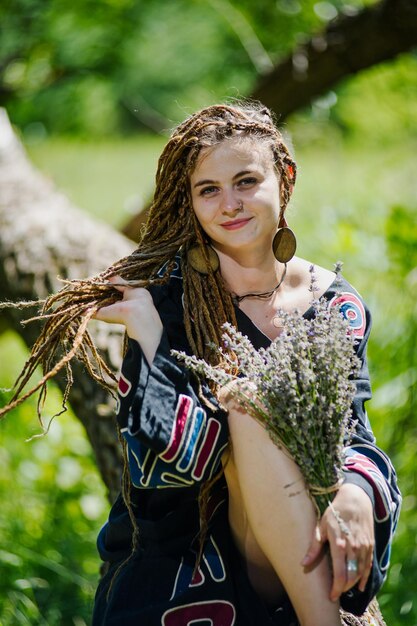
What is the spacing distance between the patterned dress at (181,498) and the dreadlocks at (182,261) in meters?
0.05

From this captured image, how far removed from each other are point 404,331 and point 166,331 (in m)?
2.29

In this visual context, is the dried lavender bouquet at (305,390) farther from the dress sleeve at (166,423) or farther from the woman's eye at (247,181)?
the woman's eye at (247,181)

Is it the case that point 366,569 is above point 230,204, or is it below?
below

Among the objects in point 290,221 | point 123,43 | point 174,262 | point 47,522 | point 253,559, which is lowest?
point 47,522

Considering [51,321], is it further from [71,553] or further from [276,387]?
[71,553]

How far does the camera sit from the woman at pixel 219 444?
6.53 feet

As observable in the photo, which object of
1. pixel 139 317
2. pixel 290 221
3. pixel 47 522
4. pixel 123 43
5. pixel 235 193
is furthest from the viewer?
pixel 290 221

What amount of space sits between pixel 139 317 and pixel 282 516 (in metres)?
0.60

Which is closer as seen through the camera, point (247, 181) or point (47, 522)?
point (247, 181)

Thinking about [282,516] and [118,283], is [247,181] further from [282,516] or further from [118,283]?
[282,516]

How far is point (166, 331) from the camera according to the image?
7.25 feet

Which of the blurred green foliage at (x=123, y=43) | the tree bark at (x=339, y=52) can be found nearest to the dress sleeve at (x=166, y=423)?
the tree bark at (x=339, y=52)

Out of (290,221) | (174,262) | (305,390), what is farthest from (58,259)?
(290,221)

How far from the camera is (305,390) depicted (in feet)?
6.55
